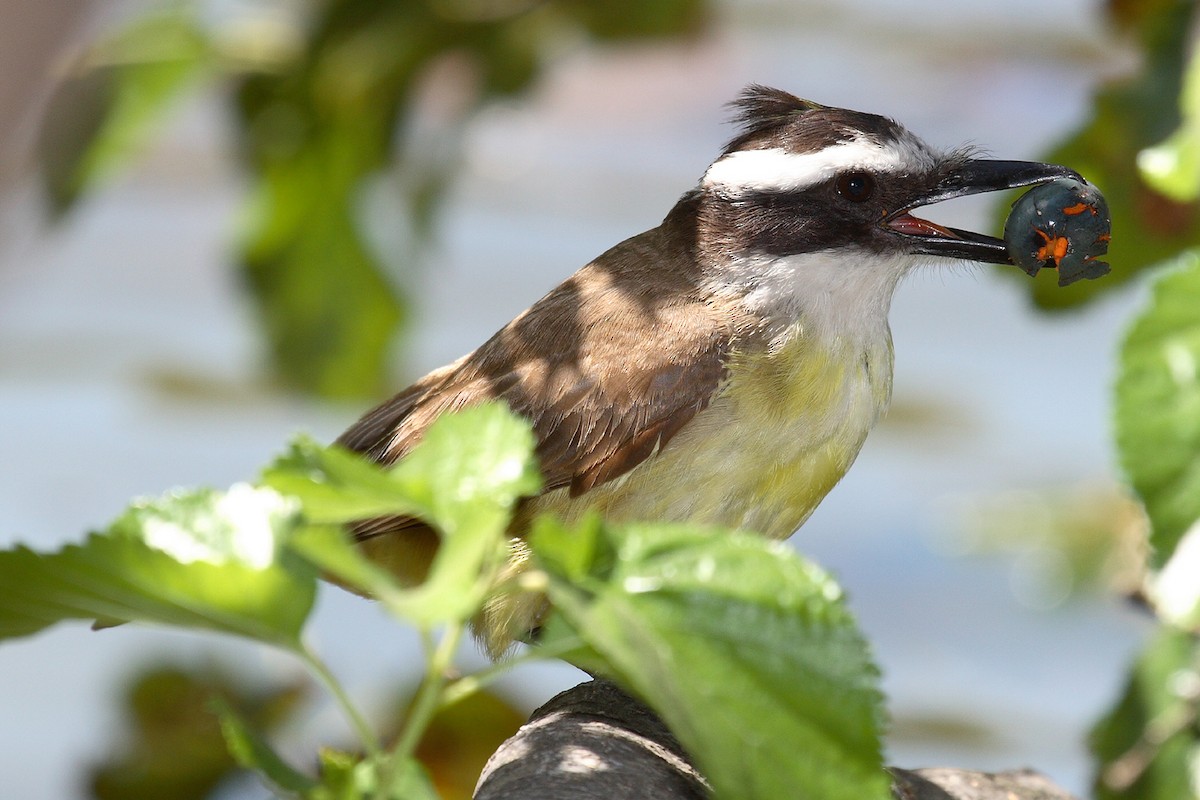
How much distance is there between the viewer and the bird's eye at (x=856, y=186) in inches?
128

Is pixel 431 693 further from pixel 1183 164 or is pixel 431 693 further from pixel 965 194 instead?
pixel 965 194

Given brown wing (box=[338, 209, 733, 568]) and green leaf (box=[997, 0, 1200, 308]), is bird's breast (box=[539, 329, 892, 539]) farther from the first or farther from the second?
green leaf (box=[997, 0, 1200, 308])

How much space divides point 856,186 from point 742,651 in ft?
7.01

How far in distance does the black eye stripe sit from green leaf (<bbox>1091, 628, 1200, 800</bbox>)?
1.12 metres

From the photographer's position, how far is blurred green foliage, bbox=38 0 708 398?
410 cm

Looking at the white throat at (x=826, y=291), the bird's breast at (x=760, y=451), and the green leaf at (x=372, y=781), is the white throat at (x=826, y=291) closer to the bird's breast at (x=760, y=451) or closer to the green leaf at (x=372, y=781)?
the bird's breast at (x=760, y=451)

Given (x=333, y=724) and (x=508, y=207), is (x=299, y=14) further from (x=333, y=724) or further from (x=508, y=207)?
(x=508, y=207)

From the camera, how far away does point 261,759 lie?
1342mm

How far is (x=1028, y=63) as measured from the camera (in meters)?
9.05

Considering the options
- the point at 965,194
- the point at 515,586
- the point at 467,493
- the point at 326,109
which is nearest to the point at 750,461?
the point at 965,194

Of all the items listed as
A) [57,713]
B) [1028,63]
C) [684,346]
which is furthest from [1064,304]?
[1028,63]

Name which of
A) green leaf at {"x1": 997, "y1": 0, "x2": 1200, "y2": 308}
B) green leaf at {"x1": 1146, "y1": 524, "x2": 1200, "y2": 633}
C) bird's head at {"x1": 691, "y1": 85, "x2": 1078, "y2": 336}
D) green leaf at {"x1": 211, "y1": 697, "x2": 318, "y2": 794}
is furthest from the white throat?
green leaf at {"x1": 211, "y1": 697, "x2": 318, "y2": 794}

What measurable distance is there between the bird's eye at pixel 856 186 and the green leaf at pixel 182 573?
216 centimetres

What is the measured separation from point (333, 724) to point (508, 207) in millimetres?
5649
